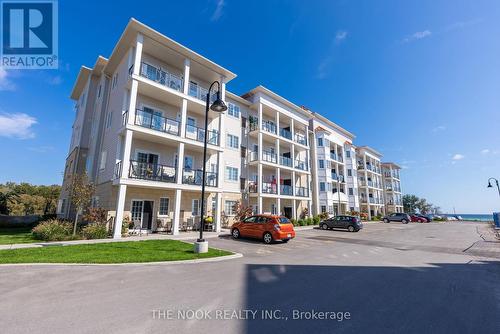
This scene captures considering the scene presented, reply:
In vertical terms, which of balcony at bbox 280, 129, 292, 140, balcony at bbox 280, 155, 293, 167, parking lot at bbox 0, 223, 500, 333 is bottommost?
parking lot at bbox 0, 223, 500, 333

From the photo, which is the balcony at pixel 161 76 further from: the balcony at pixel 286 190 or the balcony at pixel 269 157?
the balcony at pixel 286 190

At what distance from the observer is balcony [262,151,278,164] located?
26172 mm

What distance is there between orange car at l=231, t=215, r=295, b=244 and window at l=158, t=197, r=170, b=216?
675cm

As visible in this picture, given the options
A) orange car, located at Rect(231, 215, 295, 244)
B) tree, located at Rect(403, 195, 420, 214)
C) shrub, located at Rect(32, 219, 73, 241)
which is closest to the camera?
shrub, located at Rect(32, 219, 73, 241)

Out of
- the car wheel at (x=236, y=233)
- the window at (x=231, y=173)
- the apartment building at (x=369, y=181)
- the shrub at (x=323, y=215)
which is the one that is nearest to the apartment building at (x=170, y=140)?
the window at (x=231, y=173)

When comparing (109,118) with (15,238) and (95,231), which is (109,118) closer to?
(95,231)

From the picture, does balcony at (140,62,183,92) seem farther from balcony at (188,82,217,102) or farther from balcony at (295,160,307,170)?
balcony at (295,160,307,170)

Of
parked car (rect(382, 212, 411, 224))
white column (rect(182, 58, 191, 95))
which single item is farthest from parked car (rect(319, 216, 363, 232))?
parked car (rect(382, 212, 411, 224))

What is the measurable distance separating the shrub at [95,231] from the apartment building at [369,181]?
150 ft

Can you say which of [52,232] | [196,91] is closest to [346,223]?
[196,91]

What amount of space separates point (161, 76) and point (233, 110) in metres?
9.35

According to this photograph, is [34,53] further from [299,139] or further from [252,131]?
[299,139]

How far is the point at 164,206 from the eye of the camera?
18.5m

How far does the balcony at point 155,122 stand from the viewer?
1639 cm
